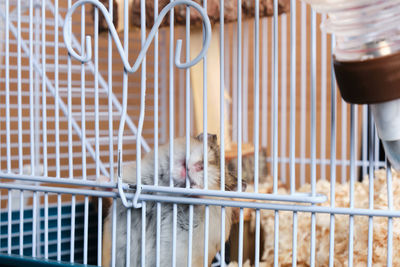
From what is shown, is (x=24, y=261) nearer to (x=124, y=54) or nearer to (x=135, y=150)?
(x=124, y=54)

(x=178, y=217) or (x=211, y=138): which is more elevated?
(x=211, y=138)

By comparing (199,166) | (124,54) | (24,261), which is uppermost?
(124,54)

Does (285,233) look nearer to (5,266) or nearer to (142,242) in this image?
(142,242)

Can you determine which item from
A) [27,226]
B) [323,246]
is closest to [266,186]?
[323,246]

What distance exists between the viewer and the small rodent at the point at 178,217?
61cm

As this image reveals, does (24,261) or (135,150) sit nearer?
(24,261)

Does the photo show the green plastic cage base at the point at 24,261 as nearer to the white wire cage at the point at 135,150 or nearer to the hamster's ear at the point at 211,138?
the white wire cage at the point at 135,150

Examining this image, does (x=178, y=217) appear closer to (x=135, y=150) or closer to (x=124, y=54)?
(x=124, y=54)

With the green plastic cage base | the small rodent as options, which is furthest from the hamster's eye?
the green plastic cage base

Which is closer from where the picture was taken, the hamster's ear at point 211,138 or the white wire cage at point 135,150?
the white wire cage at point 135,150

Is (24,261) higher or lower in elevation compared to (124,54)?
lower

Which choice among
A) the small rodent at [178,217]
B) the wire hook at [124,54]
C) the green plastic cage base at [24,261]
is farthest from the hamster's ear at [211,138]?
the green plastic cage base at [24,261]

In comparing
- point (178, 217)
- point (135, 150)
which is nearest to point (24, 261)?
point (178, 217)

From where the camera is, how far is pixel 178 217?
0.62m
